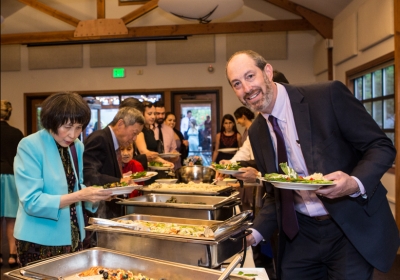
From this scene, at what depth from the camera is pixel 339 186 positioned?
4.11ft

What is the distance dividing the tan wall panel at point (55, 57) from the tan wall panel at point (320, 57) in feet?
13.0

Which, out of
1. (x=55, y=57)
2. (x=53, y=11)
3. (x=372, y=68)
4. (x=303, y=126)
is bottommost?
(x=303, y=126)

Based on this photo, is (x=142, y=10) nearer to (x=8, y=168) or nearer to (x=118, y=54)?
(x=118, y=54)

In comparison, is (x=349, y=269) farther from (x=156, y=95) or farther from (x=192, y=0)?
(x=156, y=95)

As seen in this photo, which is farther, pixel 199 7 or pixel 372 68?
pixel 372 68

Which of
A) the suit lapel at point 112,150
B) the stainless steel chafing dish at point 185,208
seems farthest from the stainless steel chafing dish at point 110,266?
the suit lapel at point 112,150

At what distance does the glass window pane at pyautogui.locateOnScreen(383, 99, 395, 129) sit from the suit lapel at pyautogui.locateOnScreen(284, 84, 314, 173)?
3.32 metres

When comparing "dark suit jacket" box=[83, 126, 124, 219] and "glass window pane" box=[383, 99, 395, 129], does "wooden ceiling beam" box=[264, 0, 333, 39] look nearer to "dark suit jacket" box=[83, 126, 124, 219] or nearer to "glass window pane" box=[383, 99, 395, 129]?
"glass window pane" box=[383, 99, 395, 129]

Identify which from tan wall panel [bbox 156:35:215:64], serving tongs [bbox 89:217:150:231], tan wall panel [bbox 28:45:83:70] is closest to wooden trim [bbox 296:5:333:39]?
tan wall panel [bbox 156:35:215:64]

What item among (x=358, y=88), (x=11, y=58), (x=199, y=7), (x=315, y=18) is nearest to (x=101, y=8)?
(x=11, y=58)

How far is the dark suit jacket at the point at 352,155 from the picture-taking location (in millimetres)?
1371

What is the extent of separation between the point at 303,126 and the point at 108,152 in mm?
1360

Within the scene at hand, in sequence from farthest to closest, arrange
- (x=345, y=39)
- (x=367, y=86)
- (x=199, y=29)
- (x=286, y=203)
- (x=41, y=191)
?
(x=199, y=29)
(x=345, y=39)
(x=367, y=86)
(x=41, y=191)
(x=286, y=203)

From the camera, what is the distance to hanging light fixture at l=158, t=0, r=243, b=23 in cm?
427
